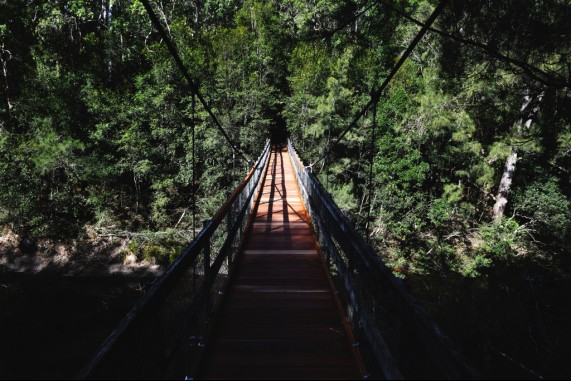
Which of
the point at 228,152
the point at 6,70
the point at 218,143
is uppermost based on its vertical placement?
the point at 6,70

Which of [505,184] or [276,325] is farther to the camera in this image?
[505,184]

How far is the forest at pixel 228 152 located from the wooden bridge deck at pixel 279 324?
8.86m

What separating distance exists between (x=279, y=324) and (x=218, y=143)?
63.2 feet

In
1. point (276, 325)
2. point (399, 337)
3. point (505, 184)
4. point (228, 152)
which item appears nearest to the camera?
point (399, 337)

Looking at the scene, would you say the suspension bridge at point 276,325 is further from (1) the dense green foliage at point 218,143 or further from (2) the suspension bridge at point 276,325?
(1) the dense green foliage at point 218,143

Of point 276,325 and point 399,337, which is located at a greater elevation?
point 399,337

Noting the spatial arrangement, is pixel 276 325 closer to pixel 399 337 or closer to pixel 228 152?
pixel 399 337

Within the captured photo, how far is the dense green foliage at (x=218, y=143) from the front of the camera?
16719 millimetres

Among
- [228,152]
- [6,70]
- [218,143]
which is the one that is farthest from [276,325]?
[6,70]

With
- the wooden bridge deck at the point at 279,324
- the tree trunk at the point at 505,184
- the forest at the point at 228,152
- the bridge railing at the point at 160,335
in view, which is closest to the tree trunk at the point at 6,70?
the forest at the point at 228,152

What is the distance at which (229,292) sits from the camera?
3.57 metres

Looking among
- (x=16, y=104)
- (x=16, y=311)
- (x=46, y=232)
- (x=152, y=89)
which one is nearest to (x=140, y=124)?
(x=152, y=89)

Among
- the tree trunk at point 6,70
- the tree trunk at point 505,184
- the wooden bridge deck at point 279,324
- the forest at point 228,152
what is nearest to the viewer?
the wooden bridge deck at point 279,324

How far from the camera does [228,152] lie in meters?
22.0
